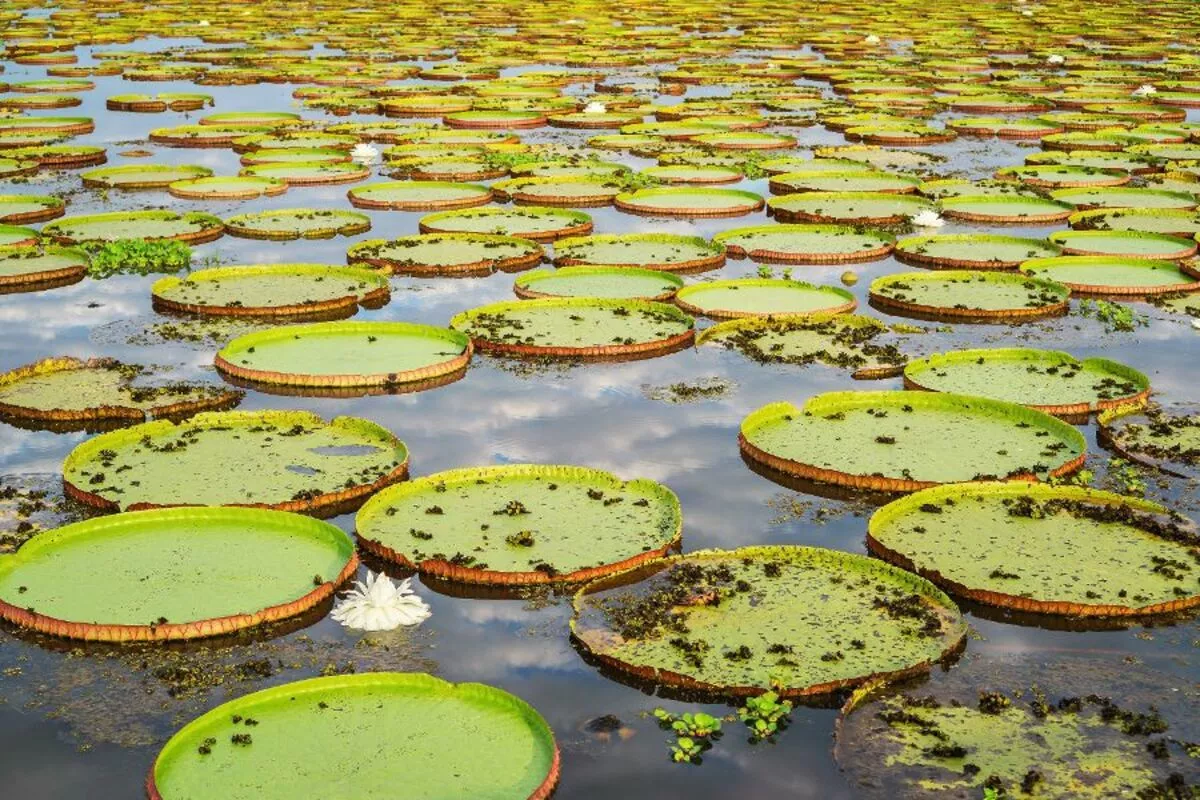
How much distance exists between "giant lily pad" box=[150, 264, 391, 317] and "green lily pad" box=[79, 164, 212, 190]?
434 centimetres

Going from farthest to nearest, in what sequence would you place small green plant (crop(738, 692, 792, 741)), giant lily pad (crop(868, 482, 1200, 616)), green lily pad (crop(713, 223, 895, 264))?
Result: green lily pad (crop(713, 223, 895, 264)) → giant lily pad (crop(868, 482, 1200, 616)) → small green plant (crop(738, 692, 792, 741))

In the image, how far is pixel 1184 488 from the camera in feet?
23.8

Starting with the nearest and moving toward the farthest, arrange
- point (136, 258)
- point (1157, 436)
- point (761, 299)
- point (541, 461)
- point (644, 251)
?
1. point (541, 461)
2. point (1157, 436)
3. point (761, 299)
4. point (136, 258)
5. point (644, 251)

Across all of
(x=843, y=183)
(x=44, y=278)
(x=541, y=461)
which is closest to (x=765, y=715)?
(x=541, y=461)

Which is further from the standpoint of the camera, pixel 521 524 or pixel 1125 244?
pixel 1125 244

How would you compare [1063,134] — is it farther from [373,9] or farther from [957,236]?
[373,9]

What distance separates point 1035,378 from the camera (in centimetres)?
886

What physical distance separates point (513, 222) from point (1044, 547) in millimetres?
7755

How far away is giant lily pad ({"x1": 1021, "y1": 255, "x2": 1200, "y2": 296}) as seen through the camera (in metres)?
11.1

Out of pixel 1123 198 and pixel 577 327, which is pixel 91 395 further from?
pixel 1123 198

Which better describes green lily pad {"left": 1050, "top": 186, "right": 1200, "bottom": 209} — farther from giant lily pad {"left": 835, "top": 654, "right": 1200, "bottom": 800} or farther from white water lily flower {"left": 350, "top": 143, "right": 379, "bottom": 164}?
giant lily pad {"left": 835, "top": 654, "right": 1200, "bottom": 800}

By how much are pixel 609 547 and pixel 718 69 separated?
72.9ft

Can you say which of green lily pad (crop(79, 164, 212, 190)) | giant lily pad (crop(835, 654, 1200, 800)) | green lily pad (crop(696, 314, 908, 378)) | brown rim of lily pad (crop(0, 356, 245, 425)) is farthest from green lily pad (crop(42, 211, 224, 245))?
giant lily pad (crop(835, 654, 1200, 800))

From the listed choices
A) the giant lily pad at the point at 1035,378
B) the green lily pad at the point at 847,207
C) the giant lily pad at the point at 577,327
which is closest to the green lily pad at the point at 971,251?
the green lily pad at the point at 847,207
